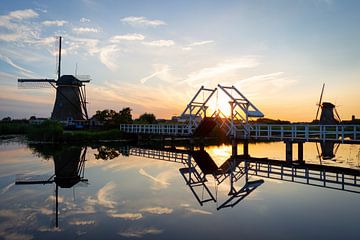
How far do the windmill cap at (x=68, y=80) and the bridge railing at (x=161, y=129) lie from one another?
10553mm

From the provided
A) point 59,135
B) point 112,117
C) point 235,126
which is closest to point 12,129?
point 112,117

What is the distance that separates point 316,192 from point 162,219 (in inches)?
262

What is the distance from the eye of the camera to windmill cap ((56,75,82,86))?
148ft

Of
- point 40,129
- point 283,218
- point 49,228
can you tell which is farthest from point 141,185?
point 40,129

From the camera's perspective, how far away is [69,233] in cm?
707

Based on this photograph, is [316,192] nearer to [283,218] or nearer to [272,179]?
[272,179]

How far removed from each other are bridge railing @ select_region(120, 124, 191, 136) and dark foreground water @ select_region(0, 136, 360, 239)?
48.9 ft

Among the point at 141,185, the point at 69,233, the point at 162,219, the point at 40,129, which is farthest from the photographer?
the point at 40,129

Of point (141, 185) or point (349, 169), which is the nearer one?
point (141, 185)

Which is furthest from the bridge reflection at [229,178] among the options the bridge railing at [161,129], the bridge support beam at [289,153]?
the bridge railing at [161,129]

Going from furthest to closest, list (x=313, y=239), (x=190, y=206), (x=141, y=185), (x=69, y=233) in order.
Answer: (x=141, y=185), (x=190, y=206), (x=69, y=233), (x=313, y=239)

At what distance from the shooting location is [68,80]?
45.1 metres

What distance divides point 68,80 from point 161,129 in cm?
1953

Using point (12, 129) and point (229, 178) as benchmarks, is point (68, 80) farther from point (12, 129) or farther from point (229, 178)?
point (229, 178)
